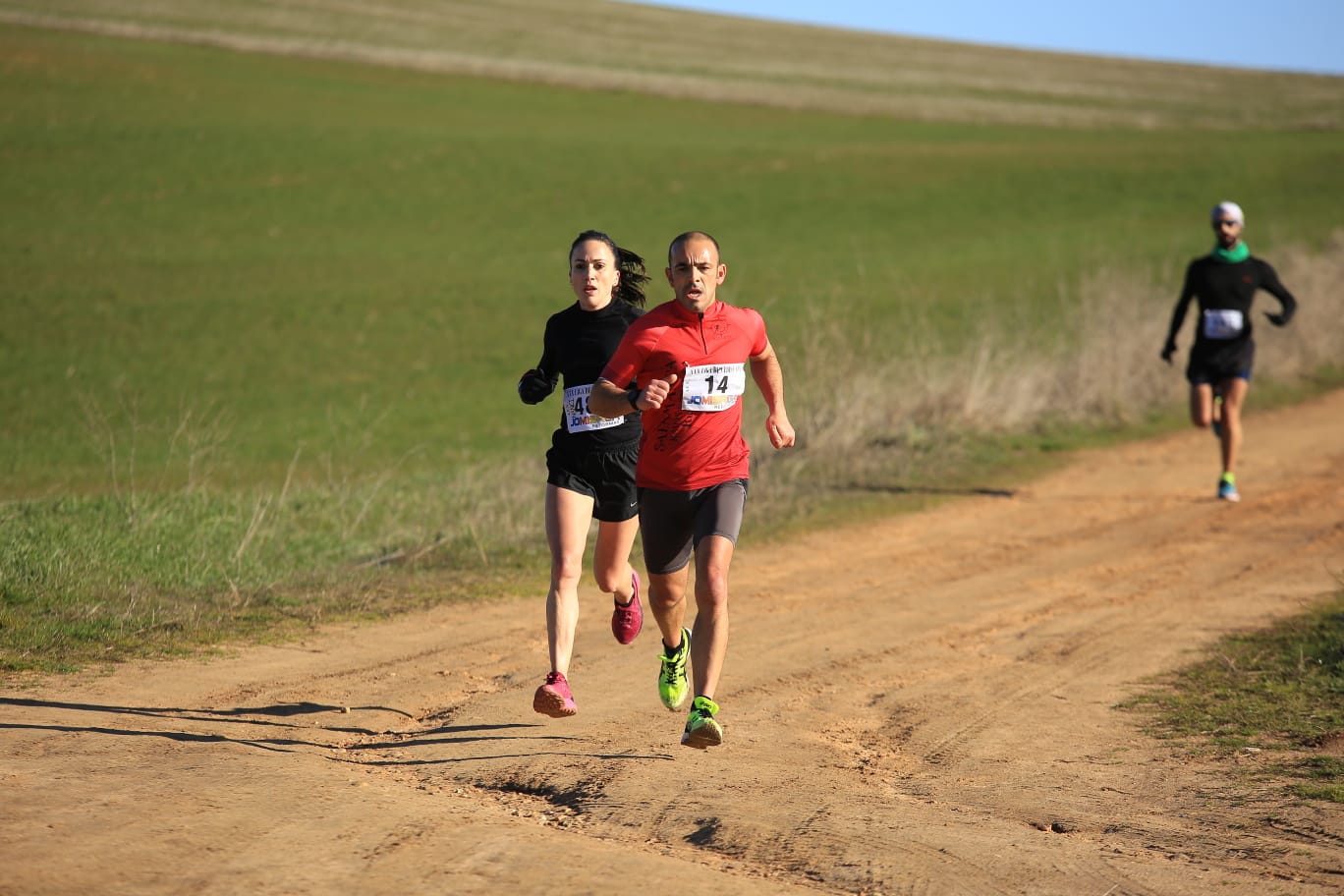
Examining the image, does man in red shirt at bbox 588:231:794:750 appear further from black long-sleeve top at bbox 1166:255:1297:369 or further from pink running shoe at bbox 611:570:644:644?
black long-sleeve top at bbox 1166:255:1297:369

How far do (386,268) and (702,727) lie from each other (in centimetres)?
2767

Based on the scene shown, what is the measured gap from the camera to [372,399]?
72.9ft

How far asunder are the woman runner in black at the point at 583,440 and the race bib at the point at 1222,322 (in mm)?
7784

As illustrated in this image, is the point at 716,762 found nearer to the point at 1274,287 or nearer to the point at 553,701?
the point at 553,701

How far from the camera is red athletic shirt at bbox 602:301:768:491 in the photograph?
232 inches

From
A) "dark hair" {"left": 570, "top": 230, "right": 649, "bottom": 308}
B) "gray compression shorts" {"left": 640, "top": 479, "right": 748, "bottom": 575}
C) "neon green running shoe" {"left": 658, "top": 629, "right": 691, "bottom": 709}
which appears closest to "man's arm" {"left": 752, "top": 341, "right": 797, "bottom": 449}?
"gray compression shorts" {"left": 640, "top": 479, "right": 748, "bottom": 575}

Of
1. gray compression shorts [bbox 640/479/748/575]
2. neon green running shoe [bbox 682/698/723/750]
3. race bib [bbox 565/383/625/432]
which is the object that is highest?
race bib [bbox 565/383/625/432]

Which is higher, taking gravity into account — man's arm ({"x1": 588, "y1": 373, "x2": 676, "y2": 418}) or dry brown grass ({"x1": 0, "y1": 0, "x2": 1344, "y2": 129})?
dry brown grass ({"x1": 0, "y1": 0, "x2": 1344, "y2": 129})

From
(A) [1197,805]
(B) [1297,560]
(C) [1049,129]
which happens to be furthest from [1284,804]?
(C) [1049,129]

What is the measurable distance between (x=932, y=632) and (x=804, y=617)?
834 millimetres

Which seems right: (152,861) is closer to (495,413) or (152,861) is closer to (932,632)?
(932,632)

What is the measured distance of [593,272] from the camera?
6340 millimetres

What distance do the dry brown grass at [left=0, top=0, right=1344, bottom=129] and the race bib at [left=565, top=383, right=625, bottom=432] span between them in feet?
169

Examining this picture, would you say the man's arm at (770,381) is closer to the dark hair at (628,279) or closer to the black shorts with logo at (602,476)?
the black shorts with logo at (602,476)
